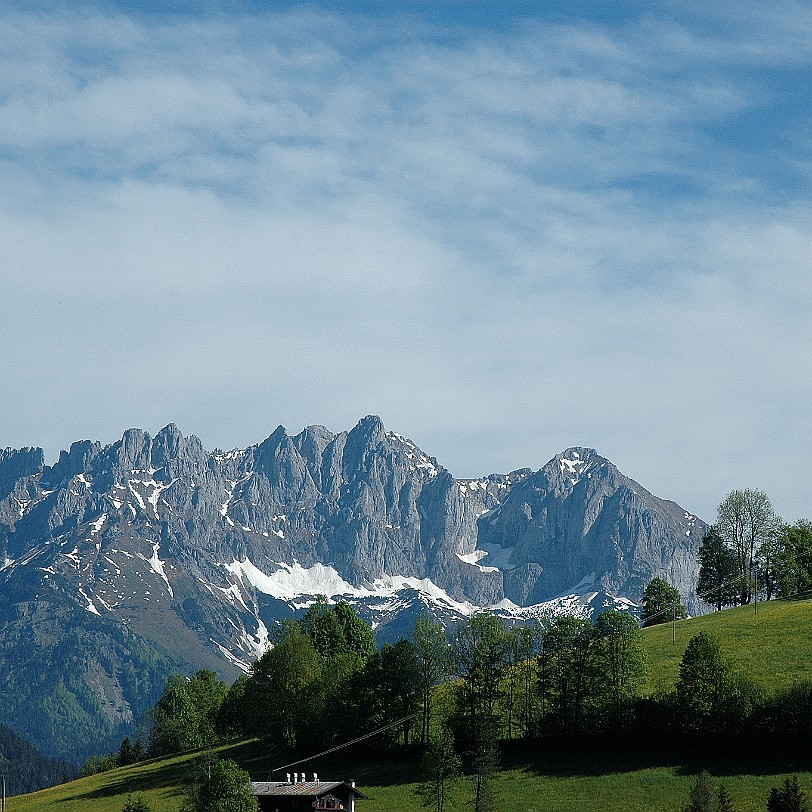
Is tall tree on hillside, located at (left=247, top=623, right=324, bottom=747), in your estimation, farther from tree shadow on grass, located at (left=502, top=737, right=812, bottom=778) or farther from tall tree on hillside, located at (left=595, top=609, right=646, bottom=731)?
tall tree on hillside, located at (left=595, top=609, right=646, bottom=731)

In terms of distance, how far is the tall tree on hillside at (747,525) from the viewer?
175 meters

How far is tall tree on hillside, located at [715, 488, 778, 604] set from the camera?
174625 mm

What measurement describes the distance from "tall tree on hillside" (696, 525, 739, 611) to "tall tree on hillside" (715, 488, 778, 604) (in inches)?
65.8

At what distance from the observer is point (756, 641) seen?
127 meters

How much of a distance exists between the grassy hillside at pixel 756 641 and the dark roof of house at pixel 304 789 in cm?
3367

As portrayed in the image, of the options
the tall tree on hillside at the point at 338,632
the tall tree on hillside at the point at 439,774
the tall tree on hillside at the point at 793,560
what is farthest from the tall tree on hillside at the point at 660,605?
the tall tree on hillside at the point at 439,774

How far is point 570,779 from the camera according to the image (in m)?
101

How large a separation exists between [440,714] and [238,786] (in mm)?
36093

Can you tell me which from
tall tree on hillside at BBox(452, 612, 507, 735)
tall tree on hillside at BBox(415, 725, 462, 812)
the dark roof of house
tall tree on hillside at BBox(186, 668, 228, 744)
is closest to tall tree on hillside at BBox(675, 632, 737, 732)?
tall tree on hillside at BBox(452, 612, 507, 735)

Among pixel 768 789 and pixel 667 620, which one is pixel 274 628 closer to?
pixel 667 620

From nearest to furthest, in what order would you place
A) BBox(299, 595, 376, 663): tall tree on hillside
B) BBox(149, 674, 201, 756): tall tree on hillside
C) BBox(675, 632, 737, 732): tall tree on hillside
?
BBox(675, 632, 737, 732): tall tree on hillside
BBox(149, 674, 201, 756): tall tree on hillside
BBox(299, 595, 376, 663): tall tree on hillside

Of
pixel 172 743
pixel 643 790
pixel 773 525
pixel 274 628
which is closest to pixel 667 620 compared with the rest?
pixel 773 525

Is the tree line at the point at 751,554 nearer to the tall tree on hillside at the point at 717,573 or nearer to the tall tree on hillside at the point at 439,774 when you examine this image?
the tall tree on hillside at the point at 717,573

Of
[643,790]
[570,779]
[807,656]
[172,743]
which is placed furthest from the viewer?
[172,743]
